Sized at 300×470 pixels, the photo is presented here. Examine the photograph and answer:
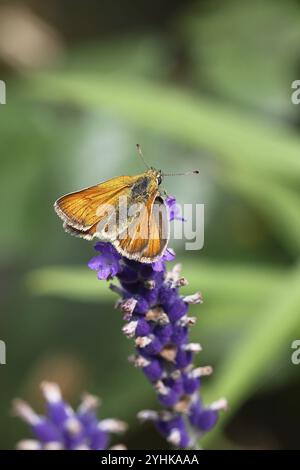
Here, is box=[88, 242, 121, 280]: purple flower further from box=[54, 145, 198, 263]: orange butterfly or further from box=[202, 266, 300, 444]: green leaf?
box=[202, 266, 300, 444]: green leaf

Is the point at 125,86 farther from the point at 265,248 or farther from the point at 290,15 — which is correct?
the point at 290,15

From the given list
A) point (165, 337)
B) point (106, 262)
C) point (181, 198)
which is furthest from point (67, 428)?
point (181, 198)

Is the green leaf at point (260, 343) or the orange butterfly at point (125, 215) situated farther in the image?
the green leaf at point (260, 343)

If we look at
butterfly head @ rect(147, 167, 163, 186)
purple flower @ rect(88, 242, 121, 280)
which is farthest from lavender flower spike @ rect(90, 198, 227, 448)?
butterfly head @ rect(147, 167, 163, 186)

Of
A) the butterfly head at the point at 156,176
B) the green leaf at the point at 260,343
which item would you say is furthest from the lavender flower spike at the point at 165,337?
the green leaf at the point at 260,343

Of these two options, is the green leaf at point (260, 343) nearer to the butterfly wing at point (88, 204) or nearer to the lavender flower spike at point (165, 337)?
the lavender flower spike at point (165, 337)

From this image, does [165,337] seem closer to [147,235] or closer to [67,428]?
[147,235]

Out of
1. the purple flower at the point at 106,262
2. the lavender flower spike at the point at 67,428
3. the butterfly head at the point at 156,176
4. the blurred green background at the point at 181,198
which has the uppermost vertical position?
the blurred green background at the point at 181,198
